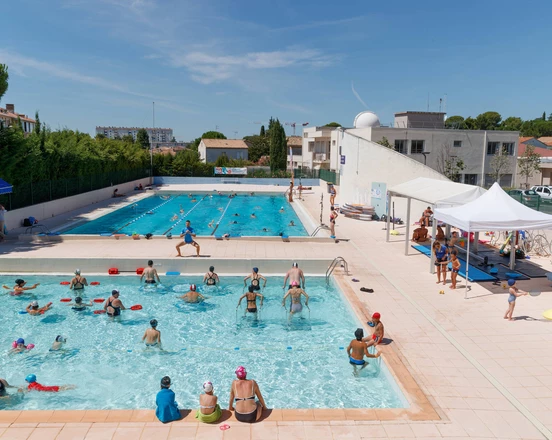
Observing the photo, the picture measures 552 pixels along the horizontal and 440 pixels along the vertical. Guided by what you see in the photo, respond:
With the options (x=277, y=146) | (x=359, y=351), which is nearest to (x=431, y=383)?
(x=359, y=351)

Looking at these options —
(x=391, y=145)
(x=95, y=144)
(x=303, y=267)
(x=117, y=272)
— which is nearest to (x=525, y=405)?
(x=303, y=267)

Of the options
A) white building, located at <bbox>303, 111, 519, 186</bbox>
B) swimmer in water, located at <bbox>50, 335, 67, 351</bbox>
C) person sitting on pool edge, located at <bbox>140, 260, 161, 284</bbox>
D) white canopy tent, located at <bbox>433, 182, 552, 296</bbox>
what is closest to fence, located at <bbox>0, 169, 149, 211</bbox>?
person sitting on pool edge, located at <bbox>140, 260, 161, 284</bbox>

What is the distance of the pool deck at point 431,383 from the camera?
5.80 m

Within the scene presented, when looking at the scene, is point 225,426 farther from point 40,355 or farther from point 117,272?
point 117,272

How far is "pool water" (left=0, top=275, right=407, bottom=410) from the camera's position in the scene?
7676 millimetres

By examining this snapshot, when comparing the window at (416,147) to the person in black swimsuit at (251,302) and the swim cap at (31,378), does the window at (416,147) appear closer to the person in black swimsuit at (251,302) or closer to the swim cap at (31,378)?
the person in black swimsuit at (251,302)

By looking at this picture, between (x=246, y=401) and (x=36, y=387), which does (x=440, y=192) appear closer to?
Result: (x=246, y=401)

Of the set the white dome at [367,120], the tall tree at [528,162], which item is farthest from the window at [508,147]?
the white dome at [367,120]

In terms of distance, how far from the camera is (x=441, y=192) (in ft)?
48.7

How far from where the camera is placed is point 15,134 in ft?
66.5

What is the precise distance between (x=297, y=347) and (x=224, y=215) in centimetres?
1985

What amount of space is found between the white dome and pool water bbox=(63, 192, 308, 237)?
35.2 feet

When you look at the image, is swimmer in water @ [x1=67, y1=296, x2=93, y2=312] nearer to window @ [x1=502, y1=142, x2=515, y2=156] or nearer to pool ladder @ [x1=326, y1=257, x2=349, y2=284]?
pool ladder @ [x1=326, y1=257, x2=349, y2=284]

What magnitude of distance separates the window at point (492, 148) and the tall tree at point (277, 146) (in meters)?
Result: 32.9
